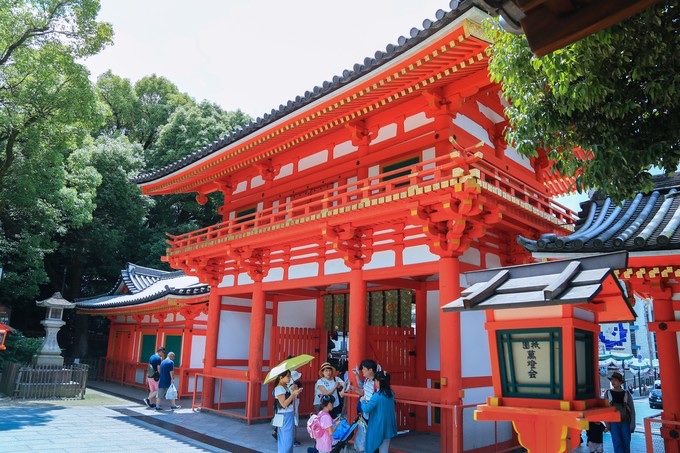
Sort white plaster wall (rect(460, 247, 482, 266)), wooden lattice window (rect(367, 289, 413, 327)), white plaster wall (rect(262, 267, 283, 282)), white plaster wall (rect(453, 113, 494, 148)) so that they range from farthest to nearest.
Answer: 1. white plaster wall (rect(262, 267, 283, 282))
2. wooden lattice window (rect(367, 289, 413, 327))
3. white plaster wall (rect(453, 113, 494, 148))
4. white plaster wall (rect(460, 247, 482, 266))

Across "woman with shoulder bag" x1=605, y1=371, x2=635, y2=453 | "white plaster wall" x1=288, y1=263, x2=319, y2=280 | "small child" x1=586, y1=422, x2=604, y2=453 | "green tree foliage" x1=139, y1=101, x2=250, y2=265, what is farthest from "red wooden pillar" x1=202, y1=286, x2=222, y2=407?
"green tree foliage" x1=139, y1=101, x2=250, y2=265

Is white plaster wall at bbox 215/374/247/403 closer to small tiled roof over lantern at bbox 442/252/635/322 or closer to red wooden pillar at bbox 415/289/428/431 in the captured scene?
red wooden pillar at bbox 415/289/428/431

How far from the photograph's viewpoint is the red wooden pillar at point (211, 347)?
13.8 meters

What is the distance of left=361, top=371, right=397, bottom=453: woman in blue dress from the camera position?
22.5ft

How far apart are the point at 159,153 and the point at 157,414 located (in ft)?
77.8

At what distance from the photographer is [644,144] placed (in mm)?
4891

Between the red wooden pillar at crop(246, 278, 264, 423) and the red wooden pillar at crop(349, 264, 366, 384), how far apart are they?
11.4 ft

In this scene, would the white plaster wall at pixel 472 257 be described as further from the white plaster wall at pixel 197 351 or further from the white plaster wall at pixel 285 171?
the white plaster wall at pixel 197 351

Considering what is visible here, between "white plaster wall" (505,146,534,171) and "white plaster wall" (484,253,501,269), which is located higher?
"white plaster wall" (505,146,534,171)

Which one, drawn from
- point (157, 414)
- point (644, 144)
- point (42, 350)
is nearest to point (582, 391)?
point (644, 144)

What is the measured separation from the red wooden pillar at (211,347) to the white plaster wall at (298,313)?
191 cm

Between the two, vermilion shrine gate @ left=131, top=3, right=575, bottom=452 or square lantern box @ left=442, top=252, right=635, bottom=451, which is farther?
vermilion shrine gate @ left=131, top=3, right=575, bottom=452

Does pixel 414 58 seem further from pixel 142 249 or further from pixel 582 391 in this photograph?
pixel 142 249

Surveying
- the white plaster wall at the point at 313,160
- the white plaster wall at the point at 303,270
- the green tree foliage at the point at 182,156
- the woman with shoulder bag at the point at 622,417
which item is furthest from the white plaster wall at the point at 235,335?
the green tree foliage at the point at 182,156
